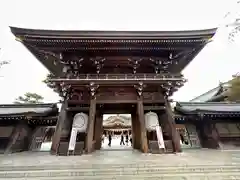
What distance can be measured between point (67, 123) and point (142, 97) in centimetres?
495

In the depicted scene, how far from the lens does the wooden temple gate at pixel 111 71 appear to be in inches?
356

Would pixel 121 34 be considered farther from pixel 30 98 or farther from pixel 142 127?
pixel 30 98

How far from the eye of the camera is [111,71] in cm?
1066

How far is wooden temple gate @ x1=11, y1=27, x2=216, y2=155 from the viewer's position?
905 centimetres

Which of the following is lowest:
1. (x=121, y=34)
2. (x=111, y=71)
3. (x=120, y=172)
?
(x=120, y=172)

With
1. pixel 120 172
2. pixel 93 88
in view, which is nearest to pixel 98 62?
pixel 93 88

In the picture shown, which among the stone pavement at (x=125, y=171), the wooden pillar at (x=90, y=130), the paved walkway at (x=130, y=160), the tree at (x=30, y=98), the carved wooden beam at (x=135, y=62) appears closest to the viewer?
the stone pavement at (x=125, y=171)

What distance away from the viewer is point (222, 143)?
11352 mm

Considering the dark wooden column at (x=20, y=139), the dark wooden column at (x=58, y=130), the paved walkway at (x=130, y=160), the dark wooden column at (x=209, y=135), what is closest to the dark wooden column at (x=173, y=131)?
the paved walkway at (x=130, y=160)

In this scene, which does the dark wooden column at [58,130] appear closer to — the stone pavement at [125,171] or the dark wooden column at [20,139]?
the stone pavement at [125,171]

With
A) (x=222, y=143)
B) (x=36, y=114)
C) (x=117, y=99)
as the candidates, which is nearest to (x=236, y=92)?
(x=222, y=143)

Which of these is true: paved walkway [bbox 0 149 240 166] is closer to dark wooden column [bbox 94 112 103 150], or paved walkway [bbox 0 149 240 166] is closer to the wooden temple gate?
the wooden temple gate

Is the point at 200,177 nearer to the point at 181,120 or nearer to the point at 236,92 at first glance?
the point at 181,120

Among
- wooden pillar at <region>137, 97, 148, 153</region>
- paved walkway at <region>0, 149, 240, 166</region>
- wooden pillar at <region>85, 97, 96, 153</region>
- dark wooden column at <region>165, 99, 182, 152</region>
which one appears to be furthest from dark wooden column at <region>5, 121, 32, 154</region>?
dark wooden column at <region>165, 99, 182, 152</region>
